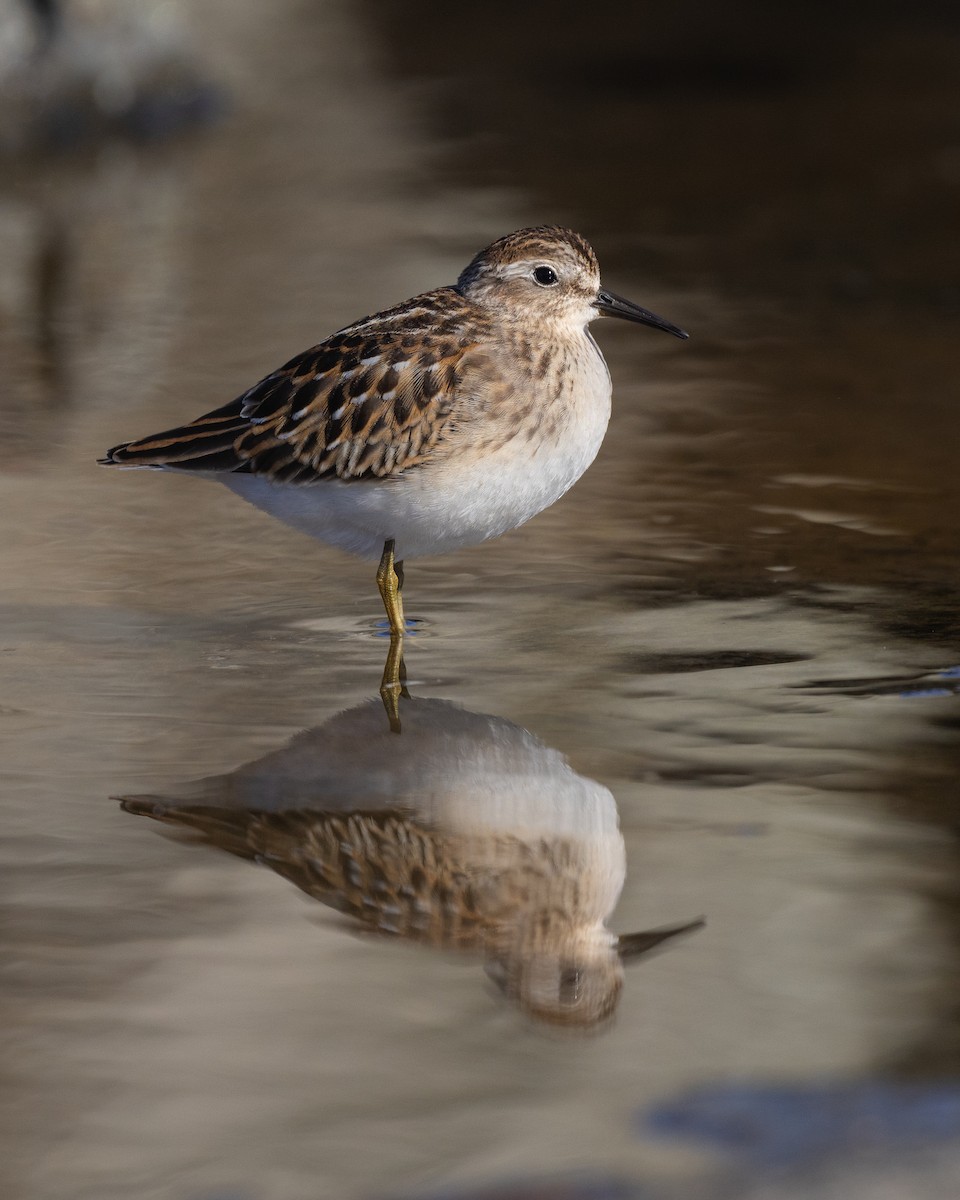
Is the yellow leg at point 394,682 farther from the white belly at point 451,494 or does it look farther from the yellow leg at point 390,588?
the white belly at point 451,494

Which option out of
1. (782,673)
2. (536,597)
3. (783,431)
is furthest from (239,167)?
(782,673)

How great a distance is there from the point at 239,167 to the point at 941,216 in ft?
20.7

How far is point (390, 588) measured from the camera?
8211 mm

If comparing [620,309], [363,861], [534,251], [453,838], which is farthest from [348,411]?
[363,861]

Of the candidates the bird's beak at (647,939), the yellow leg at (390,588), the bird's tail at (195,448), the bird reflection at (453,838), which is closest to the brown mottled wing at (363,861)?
the bird reflection at (453,838)

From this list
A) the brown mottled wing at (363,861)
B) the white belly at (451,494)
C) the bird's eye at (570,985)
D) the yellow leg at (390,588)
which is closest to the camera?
the bird's eye at (570,985)

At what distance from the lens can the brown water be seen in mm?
4938

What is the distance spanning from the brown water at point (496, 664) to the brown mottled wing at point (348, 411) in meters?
0.68

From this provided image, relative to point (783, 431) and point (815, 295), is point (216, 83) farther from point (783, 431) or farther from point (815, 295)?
point (783, 431)

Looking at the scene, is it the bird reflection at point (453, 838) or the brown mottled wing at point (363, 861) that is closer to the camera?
the bird reflection at point (453, 838)

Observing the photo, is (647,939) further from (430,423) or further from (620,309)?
(620,309)

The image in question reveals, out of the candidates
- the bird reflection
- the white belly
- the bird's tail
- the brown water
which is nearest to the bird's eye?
the bird reflection

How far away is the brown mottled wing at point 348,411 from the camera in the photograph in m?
8.08

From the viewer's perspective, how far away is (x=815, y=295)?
45.7 ft
